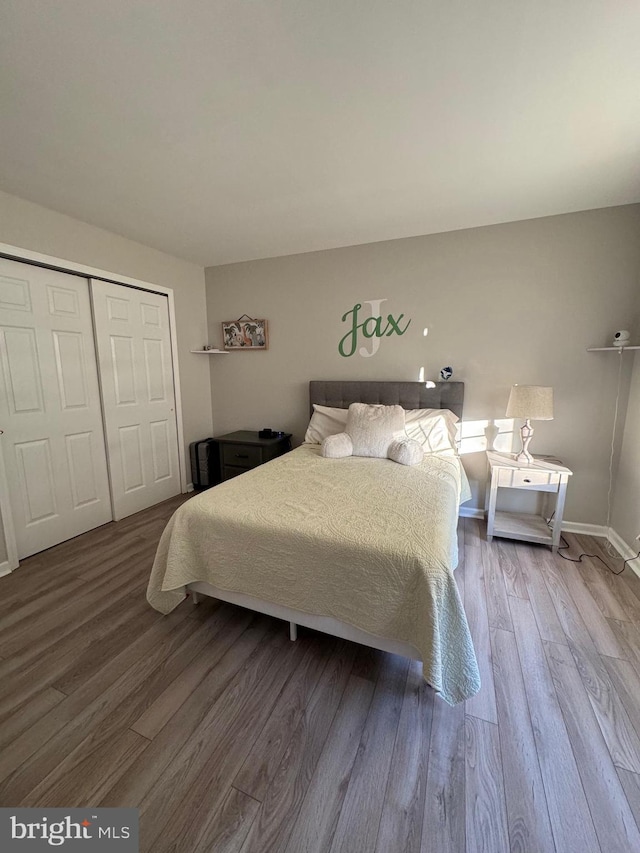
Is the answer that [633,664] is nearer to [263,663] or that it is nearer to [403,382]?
[263,663]

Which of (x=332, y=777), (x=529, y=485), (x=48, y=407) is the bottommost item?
(x=332, y=777)

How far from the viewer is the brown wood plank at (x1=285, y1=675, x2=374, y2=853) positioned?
971 mm

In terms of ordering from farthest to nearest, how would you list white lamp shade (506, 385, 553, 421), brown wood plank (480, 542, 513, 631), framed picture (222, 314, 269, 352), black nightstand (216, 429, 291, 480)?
framed picture (222, 314, 269, 352) → black nightstand (216, 429, 291, 480) → white lamp shade (506, 385, 553, 421) → brown wood plank (480, 542, 513, 631)

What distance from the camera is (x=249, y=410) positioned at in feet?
12.6

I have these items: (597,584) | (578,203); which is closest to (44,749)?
(597,584)

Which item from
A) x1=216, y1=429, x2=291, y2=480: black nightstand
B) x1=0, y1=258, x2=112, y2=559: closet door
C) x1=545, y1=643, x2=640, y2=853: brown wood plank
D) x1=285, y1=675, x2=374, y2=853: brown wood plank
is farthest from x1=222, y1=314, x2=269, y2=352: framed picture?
x1=545, y1=643, x2=640, y2=853: brown wood plank

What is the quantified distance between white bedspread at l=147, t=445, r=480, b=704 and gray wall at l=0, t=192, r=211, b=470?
2.11m

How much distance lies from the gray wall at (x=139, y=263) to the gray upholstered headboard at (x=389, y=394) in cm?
140

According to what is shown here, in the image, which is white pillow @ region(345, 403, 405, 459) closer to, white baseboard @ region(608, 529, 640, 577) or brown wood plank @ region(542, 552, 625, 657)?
brown wood plank @ region(542, 552, 625, 657)

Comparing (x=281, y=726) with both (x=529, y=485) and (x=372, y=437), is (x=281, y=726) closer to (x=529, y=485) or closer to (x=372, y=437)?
(x=372, y=437)

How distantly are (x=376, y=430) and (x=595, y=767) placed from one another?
1976 millimetres

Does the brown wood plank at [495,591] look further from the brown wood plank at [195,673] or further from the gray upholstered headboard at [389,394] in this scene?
the brown wood plank at [195,673]

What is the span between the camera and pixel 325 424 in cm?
314

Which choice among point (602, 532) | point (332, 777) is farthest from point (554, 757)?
point (602, 532)
